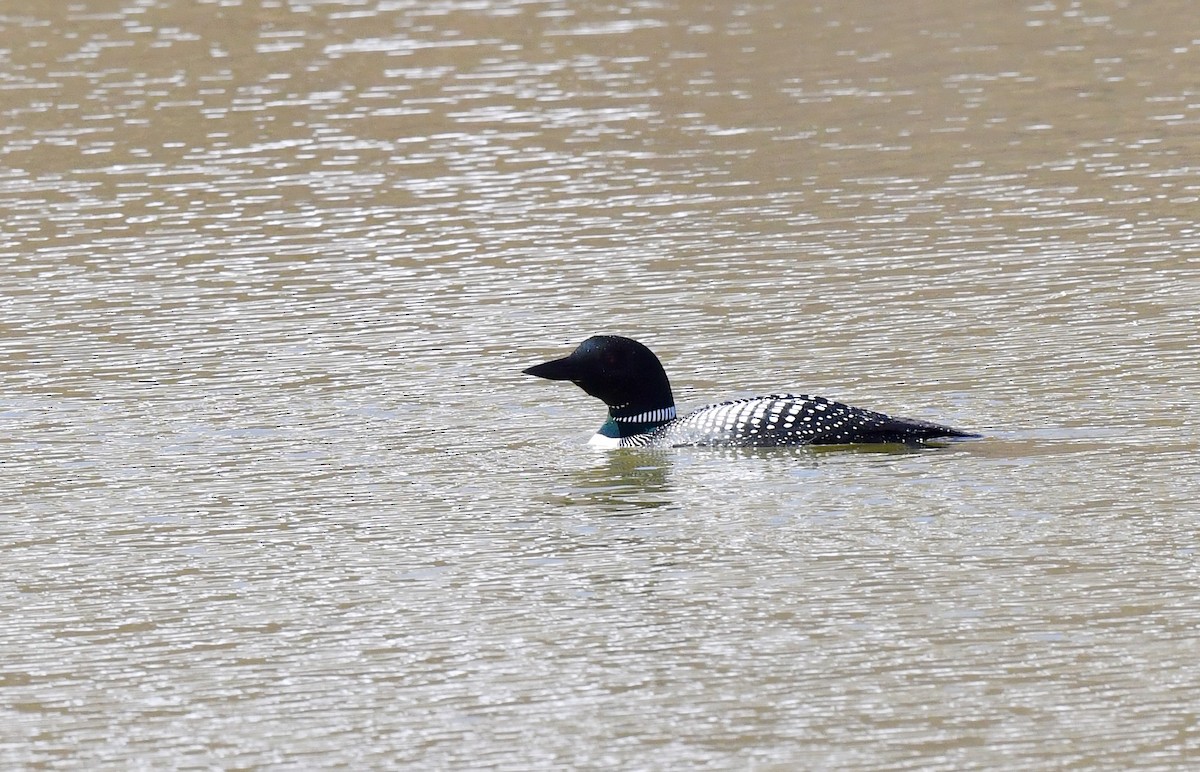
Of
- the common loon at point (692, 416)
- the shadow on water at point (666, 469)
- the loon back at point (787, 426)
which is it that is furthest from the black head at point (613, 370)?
the shadow on water at point (666, 469)

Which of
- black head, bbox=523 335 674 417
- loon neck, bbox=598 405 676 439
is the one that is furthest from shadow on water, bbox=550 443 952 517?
black head, bbox=523 335 674 417

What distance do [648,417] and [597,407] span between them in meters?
1.10

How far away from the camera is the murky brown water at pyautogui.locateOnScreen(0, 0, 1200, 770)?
25.1 ft

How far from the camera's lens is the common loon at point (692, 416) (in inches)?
439

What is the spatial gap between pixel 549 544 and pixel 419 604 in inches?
40.9

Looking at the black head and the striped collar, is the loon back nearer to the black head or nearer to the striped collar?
the striped collar

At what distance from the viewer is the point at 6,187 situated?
20.5 meters

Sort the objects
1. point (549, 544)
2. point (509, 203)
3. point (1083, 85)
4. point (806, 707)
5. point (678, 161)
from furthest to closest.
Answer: point (1083, 85) → point (678, 161) → point (509, 203) → point (549, 544) → point (806, 707)

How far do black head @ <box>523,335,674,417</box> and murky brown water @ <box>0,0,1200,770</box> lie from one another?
0.44 m

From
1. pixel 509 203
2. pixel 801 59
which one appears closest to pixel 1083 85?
pixel 801 59

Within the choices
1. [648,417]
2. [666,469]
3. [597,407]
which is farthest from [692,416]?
[597,407]

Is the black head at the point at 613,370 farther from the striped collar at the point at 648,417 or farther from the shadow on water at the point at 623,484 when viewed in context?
the shadow on water at the point at 623,484

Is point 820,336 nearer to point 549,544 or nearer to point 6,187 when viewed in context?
point 549,544

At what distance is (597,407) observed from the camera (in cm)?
1309
